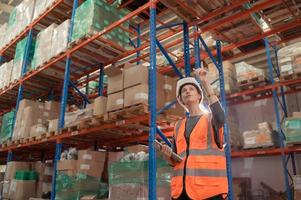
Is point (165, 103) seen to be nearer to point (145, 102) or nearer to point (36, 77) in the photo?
point (145, 102)

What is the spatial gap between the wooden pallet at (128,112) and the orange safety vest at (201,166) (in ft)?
5.02

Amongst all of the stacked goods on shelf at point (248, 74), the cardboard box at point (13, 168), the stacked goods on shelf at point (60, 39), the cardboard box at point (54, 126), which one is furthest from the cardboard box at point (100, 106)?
the stacked goods on shelf at point (248, 74)

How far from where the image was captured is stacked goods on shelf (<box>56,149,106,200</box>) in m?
5.38

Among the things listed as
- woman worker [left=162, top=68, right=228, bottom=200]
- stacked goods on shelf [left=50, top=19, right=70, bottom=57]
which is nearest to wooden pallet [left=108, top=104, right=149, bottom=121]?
woman worker [left=162, top=68, right=228, bottom=200]

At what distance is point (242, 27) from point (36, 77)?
541 cm

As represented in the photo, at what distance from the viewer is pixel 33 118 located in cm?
736

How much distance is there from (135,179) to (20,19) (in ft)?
23.2

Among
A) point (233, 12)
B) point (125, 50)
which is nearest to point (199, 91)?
point (233, 12)

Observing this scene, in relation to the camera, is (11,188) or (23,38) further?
(23,38)

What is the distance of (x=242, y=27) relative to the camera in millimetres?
5777

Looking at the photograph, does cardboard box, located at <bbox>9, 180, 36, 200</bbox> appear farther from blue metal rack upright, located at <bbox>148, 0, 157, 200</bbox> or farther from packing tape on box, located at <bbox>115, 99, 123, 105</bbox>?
blue metal rack upright, located at <bbox>148, 0, 157, 200</bbox>

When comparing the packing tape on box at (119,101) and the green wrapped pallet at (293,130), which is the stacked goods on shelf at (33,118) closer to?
the packing tape on box at (119,101)

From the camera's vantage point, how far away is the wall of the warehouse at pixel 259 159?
8812 mm

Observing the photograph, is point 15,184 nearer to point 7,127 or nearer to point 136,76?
A: point 7,127
